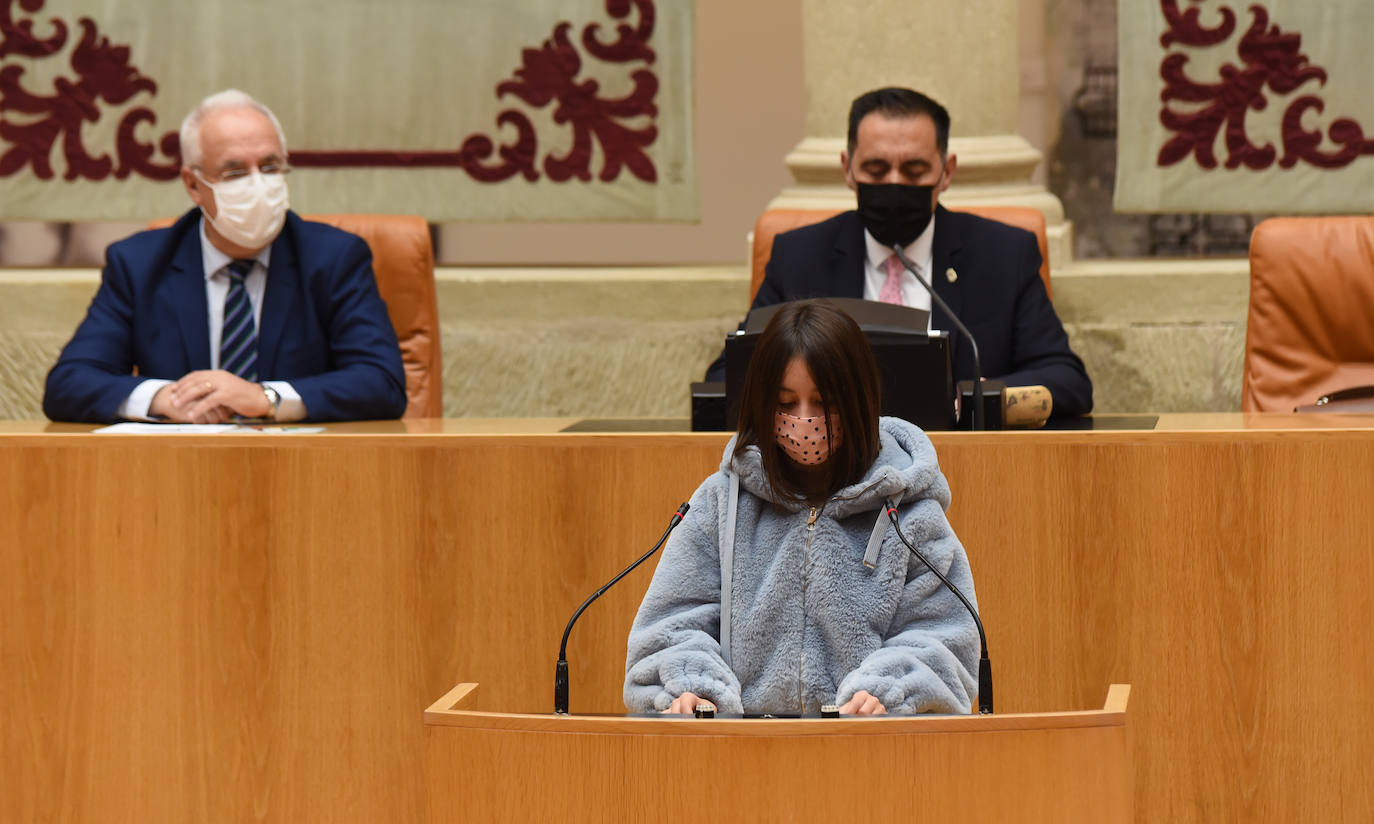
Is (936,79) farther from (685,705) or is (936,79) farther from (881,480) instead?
(685,705)

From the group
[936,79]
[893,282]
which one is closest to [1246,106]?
[936,79]

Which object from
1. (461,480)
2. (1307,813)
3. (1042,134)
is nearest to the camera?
(1307,813)

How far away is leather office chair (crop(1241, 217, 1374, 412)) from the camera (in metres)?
3.51

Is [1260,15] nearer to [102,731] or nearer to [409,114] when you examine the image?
[409,114]

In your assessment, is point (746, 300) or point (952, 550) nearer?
point (952, 550)

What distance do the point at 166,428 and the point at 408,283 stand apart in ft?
3.22

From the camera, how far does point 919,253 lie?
3.48m

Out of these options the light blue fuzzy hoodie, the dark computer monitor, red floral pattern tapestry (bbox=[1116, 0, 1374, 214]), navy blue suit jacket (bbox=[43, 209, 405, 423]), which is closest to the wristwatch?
navy blue suit jacket (bbox=[43, 209, 405, 423])

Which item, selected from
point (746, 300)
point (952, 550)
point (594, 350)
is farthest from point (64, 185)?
point (952, 550)

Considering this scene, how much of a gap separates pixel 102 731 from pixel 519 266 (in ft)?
7.91

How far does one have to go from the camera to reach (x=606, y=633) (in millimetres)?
2662

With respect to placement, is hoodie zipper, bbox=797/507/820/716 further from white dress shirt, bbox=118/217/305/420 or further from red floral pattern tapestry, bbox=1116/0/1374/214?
red floral pattern tapestry, bbox=1116/0/1374/214

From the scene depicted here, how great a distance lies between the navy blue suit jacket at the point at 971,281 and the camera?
3.38 m

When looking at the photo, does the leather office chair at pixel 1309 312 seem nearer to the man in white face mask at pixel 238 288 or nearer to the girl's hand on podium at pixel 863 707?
the man in white face mask at pixel 238 288
